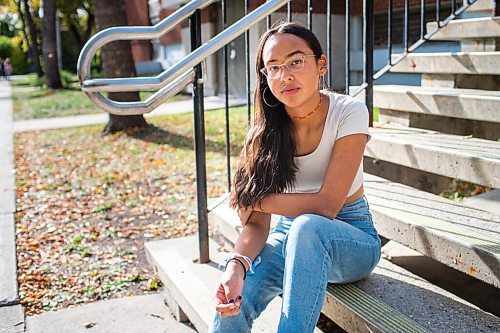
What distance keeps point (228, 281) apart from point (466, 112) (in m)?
1.80

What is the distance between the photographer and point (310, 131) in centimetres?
224

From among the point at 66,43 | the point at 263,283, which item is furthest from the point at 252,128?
the point at 66,43

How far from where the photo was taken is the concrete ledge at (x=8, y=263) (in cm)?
335

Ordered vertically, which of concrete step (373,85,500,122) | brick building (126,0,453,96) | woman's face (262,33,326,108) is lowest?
concrete step (373,85,500,122)

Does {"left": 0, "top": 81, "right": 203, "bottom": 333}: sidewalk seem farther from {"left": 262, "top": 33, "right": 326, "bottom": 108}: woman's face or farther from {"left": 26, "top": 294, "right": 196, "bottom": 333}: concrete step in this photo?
{"left": 262, "top": 33, "right": 326, "bottom": 108}: woman's face

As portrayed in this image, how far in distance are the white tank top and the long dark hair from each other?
0.05 m

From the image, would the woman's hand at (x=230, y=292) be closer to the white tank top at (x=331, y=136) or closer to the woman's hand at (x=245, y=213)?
the woman's hand at (x=245, y=213)

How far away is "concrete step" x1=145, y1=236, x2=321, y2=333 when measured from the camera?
8.33 feet

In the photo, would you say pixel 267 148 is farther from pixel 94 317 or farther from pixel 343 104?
pixel 94 317

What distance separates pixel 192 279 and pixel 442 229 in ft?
4.05

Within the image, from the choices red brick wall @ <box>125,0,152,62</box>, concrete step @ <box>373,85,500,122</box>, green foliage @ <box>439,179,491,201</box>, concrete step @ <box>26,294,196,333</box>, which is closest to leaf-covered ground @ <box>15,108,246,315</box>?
concrete step @ <box>26,294,196,333</box>

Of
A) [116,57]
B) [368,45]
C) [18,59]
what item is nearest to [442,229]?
[368,45]

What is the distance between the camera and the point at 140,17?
24078mm

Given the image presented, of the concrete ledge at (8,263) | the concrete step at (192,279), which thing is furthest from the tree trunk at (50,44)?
the concrete step at (192,279)
